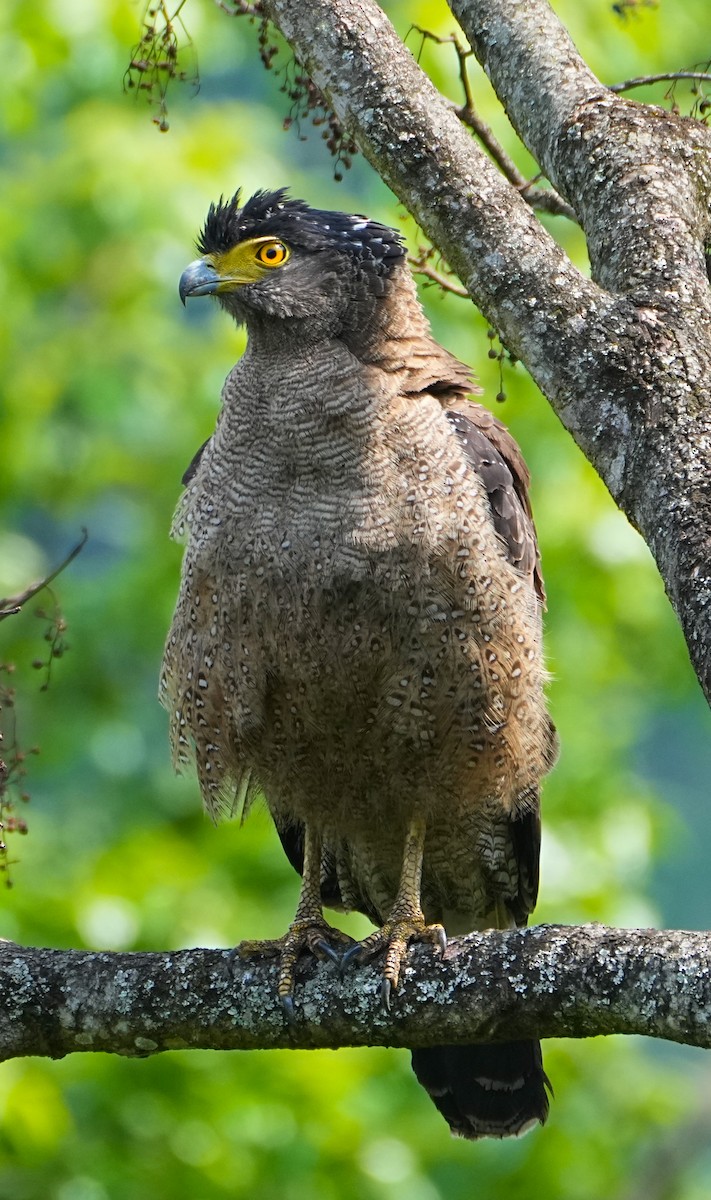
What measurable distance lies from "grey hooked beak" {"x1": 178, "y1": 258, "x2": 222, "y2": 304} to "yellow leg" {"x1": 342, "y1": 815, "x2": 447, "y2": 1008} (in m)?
1.74

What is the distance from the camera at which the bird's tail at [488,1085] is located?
465 centimetres

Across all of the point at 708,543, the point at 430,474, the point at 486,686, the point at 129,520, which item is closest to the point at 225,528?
the point at 430,474

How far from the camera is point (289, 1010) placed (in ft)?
11.4

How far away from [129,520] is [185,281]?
5.69 metres

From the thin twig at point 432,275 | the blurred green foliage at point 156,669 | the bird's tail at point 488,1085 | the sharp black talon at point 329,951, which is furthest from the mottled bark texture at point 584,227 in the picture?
Answer: the blurred green foliage at point 156,669

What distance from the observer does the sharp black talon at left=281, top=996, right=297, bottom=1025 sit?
347 centimetres

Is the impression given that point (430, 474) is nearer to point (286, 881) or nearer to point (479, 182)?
point (479, 182)

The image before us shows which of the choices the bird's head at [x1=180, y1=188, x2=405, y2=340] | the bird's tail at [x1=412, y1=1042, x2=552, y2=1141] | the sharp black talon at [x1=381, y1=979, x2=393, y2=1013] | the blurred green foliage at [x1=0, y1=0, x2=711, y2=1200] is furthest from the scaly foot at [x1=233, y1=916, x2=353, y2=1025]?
the blurred green foliage at [x1=0, y1=0, x2=711, y2=1200]

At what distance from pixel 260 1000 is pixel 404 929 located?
0.61 metres

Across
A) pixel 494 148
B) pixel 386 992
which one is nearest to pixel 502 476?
pixel 494 148

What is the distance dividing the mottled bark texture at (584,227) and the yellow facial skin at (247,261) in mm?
837

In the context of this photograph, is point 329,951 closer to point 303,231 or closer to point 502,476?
point 502,476

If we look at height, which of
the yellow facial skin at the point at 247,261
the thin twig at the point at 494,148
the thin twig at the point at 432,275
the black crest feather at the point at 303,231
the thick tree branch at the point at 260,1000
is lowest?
the thick tree branch at the point at 260,1000

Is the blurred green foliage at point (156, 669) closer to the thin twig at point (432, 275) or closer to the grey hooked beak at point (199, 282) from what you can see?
the thin twig at point (432, 275)
